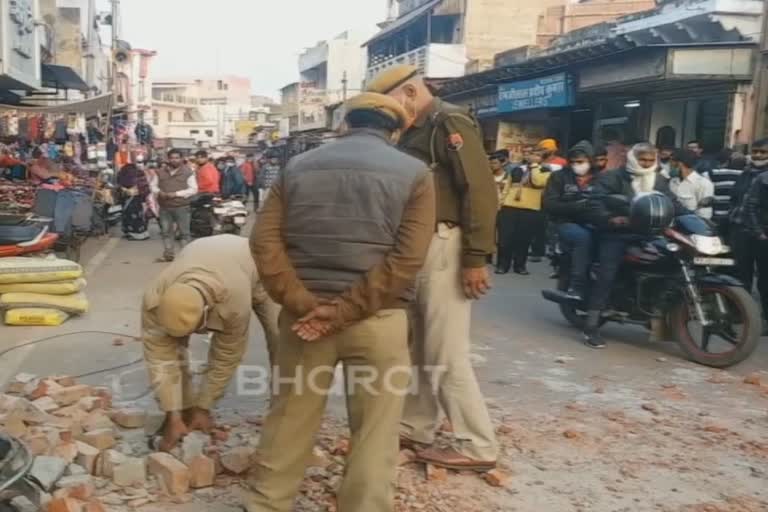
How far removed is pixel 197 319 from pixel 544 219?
784 cm

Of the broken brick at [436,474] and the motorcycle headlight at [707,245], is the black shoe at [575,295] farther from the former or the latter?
the broken brick at [436,474]

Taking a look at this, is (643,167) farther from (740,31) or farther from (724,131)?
(740,31)

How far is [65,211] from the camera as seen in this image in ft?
34.2

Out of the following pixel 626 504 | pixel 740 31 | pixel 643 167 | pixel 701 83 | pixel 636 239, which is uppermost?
pixel 740 31

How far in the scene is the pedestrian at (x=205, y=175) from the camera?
583 inches

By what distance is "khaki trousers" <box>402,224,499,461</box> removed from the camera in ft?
12.3

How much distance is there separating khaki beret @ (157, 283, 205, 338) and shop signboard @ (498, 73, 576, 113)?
13.7m

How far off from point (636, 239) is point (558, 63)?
34.6 ft

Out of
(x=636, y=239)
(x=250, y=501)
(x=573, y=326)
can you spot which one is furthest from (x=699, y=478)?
(x=573, y=326)

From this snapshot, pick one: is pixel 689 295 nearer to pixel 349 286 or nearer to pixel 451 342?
pixel 451 342

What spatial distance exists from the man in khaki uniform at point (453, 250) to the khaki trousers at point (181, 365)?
75 cm

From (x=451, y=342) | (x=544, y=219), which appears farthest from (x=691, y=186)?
(x=451, y=342)

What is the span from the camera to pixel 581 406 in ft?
16.5

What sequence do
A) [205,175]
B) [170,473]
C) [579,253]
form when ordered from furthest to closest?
[205,175]
[579,253]
[170,473]
